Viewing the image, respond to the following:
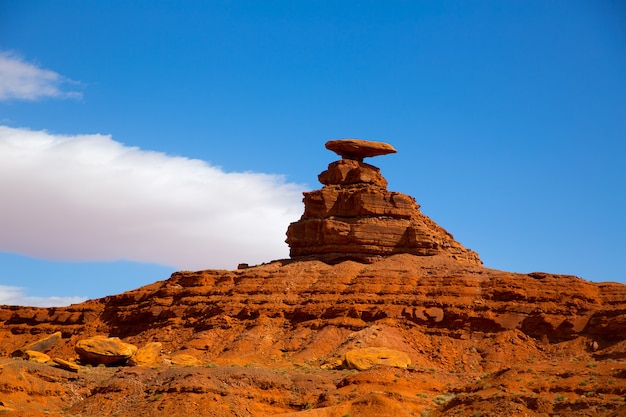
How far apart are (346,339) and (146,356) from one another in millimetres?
12843

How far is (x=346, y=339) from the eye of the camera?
6094 centimetres

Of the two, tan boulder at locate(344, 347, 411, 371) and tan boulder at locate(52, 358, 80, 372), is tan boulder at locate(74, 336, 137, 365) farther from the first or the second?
tan boulder at locate(344, 347, 411, 371)

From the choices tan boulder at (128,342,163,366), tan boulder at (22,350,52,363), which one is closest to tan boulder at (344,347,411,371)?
tan boulder at (128,342,163,366)

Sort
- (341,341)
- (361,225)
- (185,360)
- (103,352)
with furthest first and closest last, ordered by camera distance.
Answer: (361,225)
(341,341)
(103,352)
(185,360)

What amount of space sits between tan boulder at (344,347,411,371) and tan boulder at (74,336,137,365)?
581 inches

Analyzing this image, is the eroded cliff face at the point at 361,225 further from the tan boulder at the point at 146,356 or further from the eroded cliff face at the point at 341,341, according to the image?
the tan boulder at the point at 146,356

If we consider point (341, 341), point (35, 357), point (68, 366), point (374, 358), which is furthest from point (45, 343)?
point (374, 358)

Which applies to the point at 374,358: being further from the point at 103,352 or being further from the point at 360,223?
the point at 360,223

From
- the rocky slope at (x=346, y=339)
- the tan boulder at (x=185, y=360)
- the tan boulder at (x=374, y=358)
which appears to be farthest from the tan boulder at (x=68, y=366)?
the tan boulder at (x=374, y=358)

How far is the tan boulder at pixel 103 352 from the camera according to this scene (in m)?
59.5

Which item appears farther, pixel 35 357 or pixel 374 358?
pixel 35 357

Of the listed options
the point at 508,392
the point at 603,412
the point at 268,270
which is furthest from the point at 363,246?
the point at 603,412

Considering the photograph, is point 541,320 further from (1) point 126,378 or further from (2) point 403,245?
(1) point 126,378

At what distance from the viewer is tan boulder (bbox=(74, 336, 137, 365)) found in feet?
195
